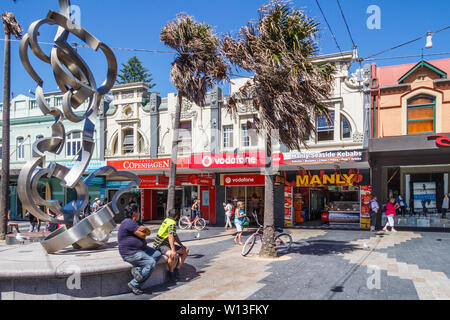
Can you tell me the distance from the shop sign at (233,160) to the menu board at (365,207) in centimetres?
447

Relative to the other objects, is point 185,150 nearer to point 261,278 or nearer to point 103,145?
point 103,145

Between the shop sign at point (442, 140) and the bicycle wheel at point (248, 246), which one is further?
the shop sign at point (442, 140)

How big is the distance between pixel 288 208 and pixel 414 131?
7.27 m

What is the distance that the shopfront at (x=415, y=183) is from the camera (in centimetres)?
1856

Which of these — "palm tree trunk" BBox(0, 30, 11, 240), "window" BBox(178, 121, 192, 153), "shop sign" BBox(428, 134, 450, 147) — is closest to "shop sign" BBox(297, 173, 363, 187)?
"shop sign" BBox(428, 134, 450, 147)

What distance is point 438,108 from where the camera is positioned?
18438mm

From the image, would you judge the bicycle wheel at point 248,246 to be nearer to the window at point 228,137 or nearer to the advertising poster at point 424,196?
the advertising poster at point 424,196

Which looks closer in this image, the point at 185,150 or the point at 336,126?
the point at 336,126

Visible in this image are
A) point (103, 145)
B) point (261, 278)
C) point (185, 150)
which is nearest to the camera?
point (261, 278)

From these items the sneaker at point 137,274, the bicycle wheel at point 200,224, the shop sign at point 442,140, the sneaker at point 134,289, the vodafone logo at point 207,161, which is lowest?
the bicycle wheel at point 200,224

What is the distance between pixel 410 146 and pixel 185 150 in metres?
12.3

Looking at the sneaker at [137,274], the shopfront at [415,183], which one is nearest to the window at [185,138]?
the shopfront at [415,183]

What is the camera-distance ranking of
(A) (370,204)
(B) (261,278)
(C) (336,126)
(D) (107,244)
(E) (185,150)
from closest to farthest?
(B) (261,278) < (D) (107,244) < (A) (370,204) < (C) (336,126) < (E) (185,150)
